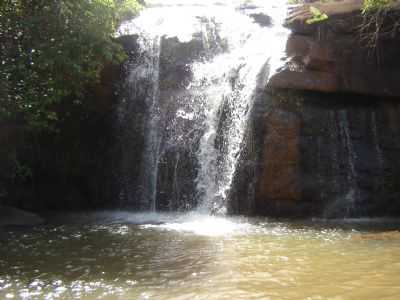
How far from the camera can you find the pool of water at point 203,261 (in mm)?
4867

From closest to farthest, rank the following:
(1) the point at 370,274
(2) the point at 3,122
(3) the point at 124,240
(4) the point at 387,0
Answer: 1. (1) the point at 370,274
2. (3) the point at 124,240
3. (4) the point at 387,0
4. (2) the point at 3,122

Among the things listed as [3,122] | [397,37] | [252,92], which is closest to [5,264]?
[3,122]

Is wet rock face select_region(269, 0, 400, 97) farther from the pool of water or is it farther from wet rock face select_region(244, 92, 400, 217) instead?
the pool of water

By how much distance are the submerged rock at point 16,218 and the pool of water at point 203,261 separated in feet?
2.61

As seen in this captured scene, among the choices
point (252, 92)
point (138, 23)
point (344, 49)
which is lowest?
point (252, 92)

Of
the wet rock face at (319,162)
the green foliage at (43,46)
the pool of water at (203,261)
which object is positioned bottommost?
the pool of water at (203,261)

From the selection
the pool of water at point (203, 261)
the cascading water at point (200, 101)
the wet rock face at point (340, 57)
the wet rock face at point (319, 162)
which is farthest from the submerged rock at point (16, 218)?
the wet rock face at point (340, 57)

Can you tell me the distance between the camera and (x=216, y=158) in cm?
1227

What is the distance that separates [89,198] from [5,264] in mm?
7619

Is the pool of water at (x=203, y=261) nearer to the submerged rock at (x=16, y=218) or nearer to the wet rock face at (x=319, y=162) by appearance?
the submerged rock at (x=16, y=218)

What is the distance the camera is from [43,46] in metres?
10.1

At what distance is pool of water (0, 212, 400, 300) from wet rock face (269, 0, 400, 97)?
13.5ft

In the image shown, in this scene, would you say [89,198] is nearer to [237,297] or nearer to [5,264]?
[5,264]

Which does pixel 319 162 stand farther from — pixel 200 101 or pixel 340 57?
pixel 200 101
